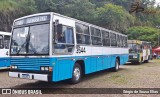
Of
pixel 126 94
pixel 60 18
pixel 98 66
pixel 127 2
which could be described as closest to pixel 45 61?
pixel 60 18

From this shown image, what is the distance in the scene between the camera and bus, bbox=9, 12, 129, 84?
8.36 metres

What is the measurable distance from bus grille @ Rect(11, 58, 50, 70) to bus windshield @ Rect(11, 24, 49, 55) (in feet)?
0.83

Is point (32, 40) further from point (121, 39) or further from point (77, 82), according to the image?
point (121, 39)

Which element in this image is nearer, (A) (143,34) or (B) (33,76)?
(B) (33,76)

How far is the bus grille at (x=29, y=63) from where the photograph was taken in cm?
835

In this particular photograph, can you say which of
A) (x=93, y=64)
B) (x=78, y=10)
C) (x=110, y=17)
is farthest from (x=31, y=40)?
(x=110, y=17)

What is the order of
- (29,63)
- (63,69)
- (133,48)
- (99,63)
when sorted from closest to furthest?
(29,63) < (63,69) < (99,63) < (133,48)

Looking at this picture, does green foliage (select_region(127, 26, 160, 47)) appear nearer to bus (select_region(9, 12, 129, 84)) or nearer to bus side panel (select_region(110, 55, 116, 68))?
bus side panel (select_region(110, 55, 116, 68))

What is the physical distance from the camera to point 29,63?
28.5 feet

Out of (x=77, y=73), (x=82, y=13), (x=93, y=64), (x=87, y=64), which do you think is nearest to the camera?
(x=77, y=73)

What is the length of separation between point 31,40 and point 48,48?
900mm

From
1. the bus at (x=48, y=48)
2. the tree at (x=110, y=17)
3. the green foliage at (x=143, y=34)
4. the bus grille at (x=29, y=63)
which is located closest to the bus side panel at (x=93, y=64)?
the bus at (x=48, y=48)

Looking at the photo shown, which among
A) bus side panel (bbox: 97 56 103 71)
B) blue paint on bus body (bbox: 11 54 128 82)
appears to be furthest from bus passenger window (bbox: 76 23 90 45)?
bus side panel (bbox: 97 56 103 71)

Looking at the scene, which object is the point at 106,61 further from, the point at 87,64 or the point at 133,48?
the point at 133,48
